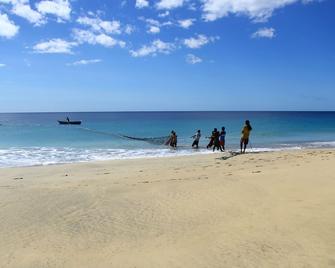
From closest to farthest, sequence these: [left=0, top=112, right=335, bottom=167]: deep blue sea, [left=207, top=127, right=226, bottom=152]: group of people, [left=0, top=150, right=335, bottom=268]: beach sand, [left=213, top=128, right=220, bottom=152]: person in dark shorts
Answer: [left=0, top=150, right=335, bottom=268]: beach sand → [left=0, top=112, right=335, bottom=167]: deep blue sea → [left=207, top=127, right=226, bottom=152]: group of people → [left=213, top=128, right=220, bottom=152]: person in dark shorts

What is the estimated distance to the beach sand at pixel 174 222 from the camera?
538cm

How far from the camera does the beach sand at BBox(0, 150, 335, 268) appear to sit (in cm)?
538

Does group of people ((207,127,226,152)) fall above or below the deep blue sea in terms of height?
above

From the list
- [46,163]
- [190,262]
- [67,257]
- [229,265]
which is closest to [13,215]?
[67,257]

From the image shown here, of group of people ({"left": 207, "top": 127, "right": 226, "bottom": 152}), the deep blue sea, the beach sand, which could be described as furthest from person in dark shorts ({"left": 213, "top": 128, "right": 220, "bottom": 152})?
the beach sand

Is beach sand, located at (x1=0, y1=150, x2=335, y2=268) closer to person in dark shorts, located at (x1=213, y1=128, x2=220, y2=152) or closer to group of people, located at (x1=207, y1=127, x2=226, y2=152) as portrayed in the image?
group of people, located at (x1=207, y1=127, x2=226, y2=152)

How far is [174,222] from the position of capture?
697 cm

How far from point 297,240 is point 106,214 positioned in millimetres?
3576

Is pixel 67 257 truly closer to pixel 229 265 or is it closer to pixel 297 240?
pixel 229 265

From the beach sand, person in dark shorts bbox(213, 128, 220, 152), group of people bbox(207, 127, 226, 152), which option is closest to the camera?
the beach sand

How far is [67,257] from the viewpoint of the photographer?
18.0 feet

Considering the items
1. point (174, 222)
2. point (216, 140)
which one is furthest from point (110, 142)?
point (174, 222)

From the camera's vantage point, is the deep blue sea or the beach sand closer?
the beach sand

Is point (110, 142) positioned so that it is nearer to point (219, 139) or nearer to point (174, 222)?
point (219, 139)
